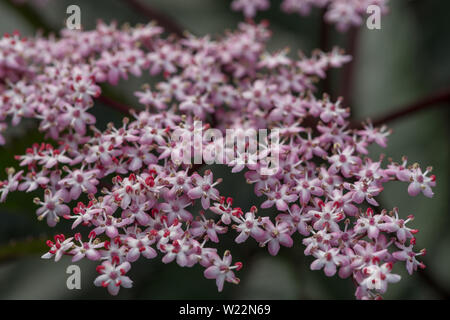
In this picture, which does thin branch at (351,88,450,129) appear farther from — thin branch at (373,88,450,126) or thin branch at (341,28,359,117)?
thin branch at (341,28,359,117)

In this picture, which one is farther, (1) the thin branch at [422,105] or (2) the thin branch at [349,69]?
(2) the thin branch at [349,69]

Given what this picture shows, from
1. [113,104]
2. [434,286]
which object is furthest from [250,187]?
[434,286]

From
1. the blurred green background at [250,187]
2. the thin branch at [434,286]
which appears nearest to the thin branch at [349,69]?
the blurred green background at [250,187]

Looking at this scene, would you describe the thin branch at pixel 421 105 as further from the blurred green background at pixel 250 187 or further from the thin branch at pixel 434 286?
the thin branch at pixel 434 286

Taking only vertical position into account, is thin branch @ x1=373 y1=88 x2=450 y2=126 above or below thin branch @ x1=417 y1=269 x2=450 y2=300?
above

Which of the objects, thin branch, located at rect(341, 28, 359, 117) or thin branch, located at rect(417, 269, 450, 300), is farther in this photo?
thin branch, located at rect(341, 28, 359, 117)

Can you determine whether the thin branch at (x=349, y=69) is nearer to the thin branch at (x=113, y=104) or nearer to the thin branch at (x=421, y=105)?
the thin branch at (x=421, y=105)

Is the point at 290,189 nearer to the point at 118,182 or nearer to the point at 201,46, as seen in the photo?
the point at 118,182

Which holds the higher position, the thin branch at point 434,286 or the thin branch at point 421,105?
the thin branch at point 421,105

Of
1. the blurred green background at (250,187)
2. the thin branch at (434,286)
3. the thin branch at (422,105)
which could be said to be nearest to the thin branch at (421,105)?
the thin branch at (422,105)

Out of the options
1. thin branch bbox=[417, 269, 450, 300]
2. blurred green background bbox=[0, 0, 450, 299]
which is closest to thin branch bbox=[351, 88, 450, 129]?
blurred green background bbox=[0, 0, 450, 299]
